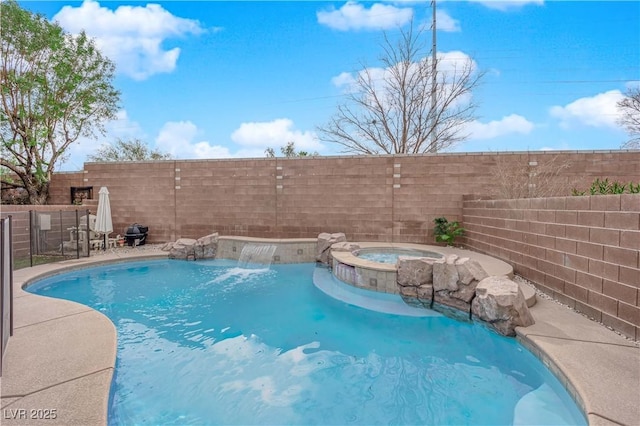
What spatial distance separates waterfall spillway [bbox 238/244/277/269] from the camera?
26.5 ft

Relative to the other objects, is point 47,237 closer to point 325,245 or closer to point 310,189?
point 310,189

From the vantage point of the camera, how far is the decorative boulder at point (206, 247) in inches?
335

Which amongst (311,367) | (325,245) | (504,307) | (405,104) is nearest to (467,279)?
(504,307)

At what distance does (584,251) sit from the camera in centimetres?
370

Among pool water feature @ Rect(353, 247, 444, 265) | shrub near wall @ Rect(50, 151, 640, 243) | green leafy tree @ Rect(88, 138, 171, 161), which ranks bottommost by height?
pool water feature @ Rect(353, 247, 444, 265)

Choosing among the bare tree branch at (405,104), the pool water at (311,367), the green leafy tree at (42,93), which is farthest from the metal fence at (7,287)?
the bare tree branch at (405,104)

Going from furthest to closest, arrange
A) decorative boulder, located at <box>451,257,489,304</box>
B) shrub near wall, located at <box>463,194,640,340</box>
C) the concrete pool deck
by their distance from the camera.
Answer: decorative boulder, located at <box>451,257,489,304</box>, shrub near wall, located at <box>463,194,640,340</box>, the concrete pool deck

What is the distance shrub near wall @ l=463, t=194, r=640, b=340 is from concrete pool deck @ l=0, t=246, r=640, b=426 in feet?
0.90

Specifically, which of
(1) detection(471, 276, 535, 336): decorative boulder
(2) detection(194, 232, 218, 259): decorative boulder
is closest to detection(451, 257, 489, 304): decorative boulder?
(1) detection(471, 276, 535, 336): decorative boulder

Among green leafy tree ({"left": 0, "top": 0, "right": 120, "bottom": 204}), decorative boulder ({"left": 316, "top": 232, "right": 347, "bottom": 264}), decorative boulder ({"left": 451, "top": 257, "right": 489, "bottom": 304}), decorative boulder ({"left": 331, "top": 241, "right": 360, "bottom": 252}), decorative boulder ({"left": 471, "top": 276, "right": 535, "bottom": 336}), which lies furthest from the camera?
green leafy tree ({"left": 0, "top": 0, "right": 120, "bottom": 204})

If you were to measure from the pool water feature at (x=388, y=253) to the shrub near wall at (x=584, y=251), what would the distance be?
5.67 ft

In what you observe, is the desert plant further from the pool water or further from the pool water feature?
the pool water

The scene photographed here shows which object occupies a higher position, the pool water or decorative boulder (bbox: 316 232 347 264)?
decorative boulder (bbox: 316 232 347 264)

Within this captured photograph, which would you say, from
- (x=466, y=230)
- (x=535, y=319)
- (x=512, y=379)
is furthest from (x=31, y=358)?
(x=466, y=230)
